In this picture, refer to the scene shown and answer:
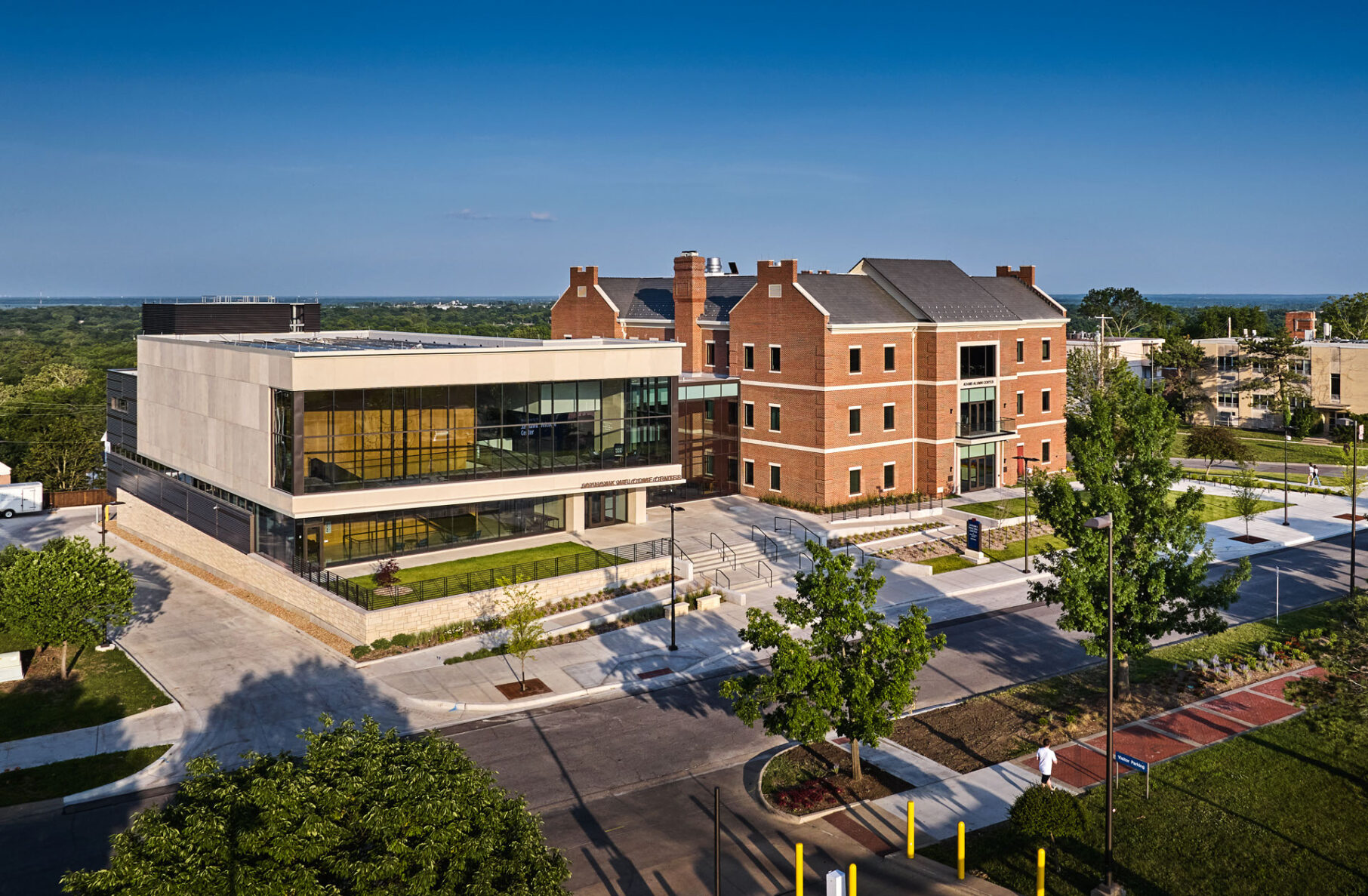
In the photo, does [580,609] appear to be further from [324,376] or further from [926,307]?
[926,307]

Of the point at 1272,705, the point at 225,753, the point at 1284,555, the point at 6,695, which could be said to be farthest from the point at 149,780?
the point at 1284,555

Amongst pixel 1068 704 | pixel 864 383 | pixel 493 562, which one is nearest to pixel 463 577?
pixel 493 562

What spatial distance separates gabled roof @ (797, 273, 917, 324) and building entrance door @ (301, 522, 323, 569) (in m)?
26.0

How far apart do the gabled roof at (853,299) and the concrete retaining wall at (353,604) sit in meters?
18.1

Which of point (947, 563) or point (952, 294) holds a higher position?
point (952, 294)

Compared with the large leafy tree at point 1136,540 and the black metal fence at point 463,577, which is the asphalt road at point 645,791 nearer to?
the large leafy tree at point 1136,540

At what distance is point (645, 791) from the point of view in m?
24.8

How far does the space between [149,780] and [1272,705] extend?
2902 centimetres

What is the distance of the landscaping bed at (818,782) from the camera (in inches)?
938

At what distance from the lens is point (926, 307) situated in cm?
5694

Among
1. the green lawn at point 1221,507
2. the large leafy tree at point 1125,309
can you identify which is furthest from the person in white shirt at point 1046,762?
the large leafy tree at point 1125,309

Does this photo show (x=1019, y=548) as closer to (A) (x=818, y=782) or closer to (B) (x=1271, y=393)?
(A) (x=818, y=782)

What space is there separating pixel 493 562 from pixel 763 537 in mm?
12586

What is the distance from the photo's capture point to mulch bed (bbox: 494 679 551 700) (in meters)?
31.3
